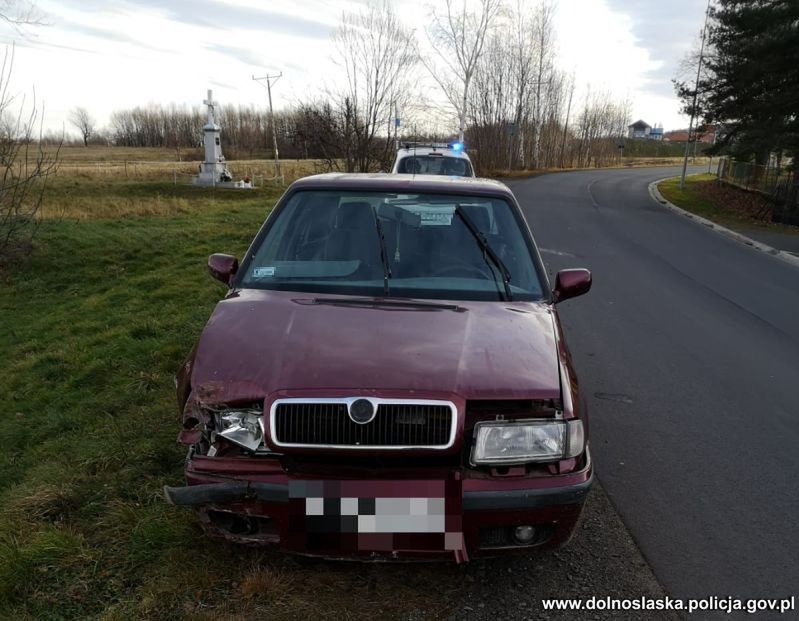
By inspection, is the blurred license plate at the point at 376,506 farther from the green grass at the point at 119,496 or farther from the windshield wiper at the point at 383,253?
the windshield wiper at the point at 383,253

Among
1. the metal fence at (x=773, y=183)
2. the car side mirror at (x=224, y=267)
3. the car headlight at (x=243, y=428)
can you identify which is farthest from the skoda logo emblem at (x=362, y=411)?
the metal fence at (x=773, y=183)

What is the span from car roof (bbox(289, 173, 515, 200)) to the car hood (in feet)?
3.18

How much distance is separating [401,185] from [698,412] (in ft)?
9.72

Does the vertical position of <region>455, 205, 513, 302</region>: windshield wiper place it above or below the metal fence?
above

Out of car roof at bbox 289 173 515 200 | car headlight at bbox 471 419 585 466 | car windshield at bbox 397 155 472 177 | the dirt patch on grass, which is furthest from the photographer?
the dirt patch on grass

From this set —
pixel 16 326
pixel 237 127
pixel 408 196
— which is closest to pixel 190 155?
pixel 237 127

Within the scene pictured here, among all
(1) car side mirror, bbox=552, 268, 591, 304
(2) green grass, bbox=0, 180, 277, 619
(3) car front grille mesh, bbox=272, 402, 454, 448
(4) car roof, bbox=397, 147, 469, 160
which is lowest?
(2) green grass, bbox=0, 180, 277, 619

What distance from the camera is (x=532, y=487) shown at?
2.34 m

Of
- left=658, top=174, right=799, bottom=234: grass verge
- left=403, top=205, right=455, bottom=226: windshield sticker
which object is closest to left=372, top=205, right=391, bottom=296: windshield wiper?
left=403, top=205, right=455, bottom=226: windshield sticker

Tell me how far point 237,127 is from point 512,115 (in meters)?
73.4

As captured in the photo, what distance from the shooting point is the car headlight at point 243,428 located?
7.77ft

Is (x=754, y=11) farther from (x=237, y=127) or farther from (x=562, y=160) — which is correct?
(x=237, y=127)

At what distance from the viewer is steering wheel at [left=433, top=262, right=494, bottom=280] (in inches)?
136

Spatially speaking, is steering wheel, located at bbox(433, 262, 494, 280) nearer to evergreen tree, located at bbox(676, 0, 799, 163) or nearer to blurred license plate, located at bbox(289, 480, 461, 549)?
blurred license plate, located at bbox(289, 480, 461, 549)
